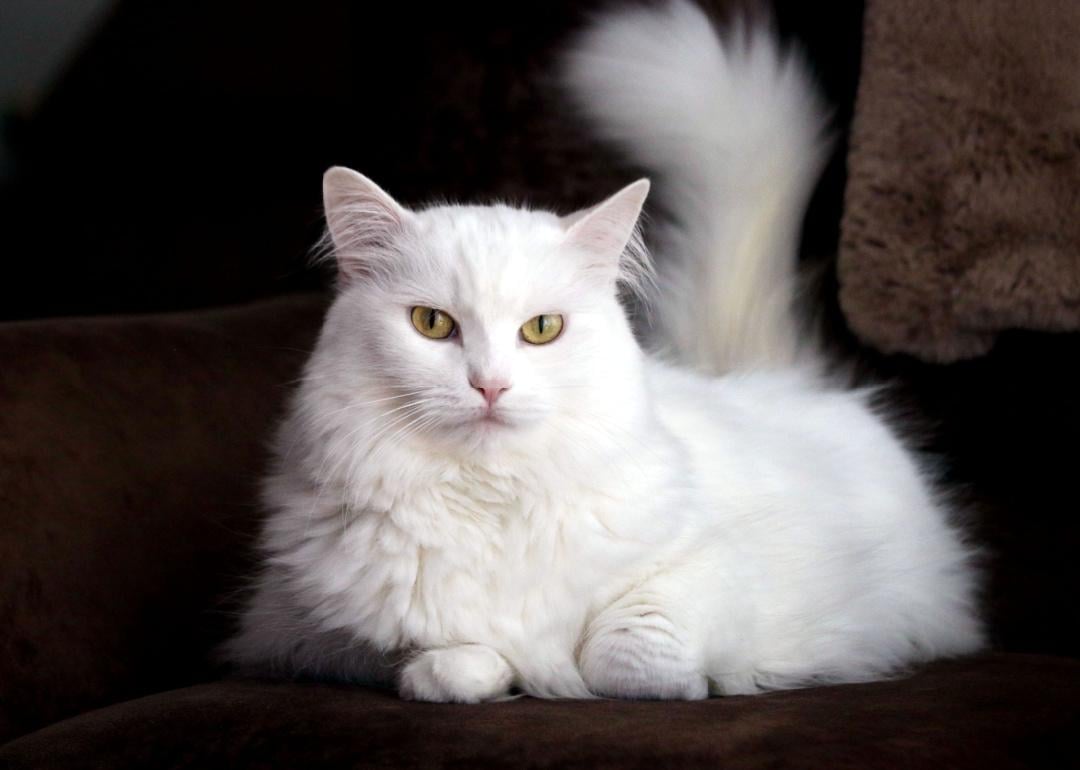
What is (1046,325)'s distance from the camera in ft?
5.32

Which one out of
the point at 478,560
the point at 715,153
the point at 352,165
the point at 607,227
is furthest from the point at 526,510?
the point at 352,165

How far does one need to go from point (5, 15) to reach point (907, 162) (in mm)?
2514

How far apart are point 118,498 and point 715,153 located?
3.44 feet

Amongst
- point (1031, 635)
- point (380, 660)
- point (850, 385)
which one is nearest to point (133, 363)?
point (380, 660)

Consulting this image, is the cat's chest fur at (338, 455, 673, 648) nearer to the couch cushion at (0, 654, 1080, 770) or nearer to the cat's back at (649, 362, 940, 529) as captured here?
the couch cushion at (0, 654, 1080, 770)

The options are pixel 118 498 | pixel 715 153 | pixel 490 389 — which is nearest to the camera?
pixel 490 389

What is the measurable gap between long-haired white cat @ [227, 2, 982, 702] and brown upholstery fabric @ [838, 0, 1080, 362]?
1.38 ft

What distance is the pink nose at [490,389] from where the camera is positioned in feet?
3.56

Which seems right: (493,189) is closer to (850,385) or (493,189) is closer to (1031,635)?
(850,385)

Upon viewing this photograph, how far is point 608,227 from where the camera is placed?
1268 mm

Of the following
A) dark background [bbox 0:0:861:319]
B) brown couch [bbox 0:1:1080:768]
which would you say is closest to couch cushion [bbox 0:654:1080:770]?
brown couch [bbox 0:1:1080:768]

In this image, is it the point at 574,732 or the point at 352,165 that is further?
the point at 352,165

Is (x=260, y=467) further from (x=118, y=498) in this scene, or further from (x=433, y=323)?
(x=433, y=323)

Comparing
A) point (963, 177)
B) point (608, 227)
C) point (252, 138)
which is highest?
point (252, 138)
